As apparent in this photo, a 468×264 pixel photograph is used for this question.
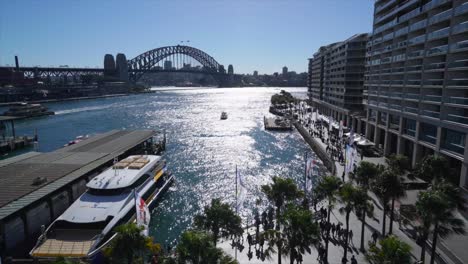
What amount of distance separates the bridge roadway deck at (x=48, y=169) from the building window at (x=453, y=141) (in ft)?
146

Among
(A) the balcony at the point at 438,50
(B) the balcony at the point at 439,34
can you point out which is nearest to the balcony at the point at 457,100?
(A) the balcony at the point at 438,50

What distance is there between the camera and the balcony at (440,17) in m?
39.3

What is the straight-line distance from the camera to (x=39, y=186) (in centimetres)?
3019

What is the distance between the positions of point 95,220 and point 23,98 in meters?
198

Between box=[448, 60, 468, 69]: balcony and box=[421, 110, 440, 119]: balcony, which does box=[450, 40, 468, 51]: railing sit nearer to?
box=[448, 60, 468, 69]: balcony

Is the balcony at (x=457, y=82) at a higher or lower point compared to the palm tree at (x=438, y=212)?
higher

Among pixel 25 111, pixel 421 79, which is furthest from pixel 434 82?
pixel 25 111

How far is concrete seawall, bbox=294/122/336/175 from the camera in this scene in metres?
50.1

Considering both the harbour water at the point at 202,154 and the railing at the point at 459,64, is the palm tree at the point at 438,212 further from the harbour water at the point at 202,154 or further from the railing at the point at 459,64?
the railing at the point at 459,64

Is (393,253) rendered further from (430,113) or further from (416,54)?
(416,54)

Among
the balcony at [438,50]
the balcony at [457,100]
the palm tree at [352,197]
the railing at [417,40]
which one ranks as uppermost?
the railing at [417,40]

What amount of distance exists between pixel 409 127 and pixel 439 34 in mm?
15324

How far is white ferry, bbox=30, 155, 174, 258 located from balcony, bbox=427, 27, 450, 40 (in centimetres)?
4213

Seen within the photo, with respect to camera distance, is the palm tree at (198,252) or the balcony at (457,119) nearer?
the palm tree at (198,252)
